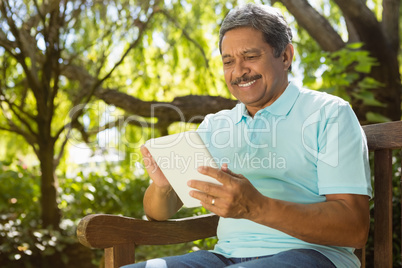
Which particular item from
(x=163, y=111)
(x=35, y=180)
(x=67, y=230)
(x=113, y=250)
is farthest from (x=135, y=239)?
(x=35, y=180)

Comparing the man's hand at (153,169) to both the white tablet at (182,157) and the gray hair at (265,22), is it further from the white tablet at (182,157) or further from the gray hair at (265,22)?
the gray hair at (265,22)

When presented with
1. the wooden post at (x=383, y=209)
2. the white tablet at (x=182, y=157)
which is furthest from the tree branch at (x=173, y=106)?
the white tablet at (x=182, y=157)

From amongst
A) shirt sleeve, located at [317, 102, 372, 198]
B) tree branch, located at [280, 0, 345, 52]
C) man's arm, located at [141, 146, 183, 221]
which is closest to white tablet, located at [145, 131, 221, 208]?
man's arm, located at [141, 146, 183, 221]

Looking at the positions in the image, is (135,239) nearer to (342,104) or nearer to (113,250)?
(113,250)

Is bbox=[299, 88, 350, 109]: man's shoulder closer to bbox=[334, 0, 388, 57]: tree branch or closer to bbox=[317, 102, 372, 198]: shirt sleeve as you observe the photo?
bbox=[317, 102, 372, 198]: shirt sleeve

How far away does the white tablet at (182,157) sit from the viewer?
1354 mm

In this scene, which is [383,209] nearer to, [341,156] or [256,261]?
[341,156]

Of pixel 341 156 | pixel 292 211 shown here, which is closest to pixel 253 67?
pixel 341 156

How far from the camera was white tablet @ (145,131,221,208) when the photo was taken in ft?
4.44

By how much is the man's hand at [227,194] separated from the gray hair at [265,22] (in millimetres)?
658

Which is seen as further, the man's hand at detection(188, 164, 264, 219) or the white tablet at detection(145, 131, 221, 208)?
the white tablet at detection(145, 131, 221, 208)

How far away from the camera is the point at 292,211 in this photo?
1.34 metres

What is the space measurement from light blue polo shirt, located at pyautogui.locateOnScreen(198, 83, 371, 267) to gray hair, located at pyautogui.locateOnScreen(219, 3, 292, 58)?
17 cm

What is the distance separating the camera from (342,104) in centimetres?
159
